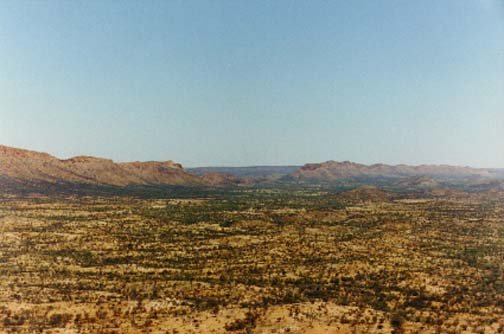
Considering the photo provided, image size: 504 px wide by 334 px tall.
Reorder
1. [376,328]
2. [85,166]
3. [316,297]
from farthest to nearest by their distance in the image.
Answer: [85,166] < [316,297] < [376,328]

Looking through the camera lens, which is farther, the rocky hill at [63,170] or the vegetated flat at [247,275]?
the rocky hill at [63,170]

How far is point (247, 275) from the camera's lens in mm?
40469

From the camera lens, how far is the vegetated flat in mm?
28297

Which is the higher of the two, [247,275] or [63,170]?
[63,170]

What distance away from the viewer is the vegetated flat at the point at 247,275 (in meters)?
28.3

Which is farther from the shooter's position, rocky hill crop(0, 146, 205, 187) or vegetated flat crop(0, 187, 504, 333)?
rocky hill crop(0, 146, 205, 187)

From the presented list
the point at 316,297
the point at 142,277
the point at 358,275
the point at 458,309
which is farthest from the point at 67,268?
the point at 458,309

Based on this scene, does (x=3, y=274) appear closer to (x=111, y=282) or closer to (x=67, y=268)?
(x=67, y=268)

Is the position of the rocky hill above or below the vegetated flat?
above

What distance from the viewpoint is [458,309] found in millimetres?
31219

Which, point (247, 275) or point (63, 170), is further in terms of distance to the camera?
point (63, 170)

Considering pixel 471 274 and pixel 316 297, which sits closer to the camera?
pixel 316 297

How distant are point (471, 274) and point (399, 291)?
9.81 m

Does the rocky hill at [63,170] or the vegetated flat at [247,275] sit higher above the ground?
the rocky hill at [63,170]
